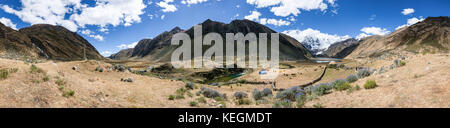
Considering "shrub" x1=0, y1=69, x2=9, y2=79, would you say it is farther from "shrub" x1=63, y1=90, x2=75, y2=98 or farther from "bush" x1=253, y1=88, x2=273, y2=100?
"bush" x1=253, y1=88, x2=273, y2=100

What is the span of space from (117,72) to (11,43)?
95313 mm

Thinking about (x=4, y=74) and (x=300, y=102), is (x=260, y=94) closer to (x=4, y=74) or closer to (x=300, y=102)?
(x=300, y=102)

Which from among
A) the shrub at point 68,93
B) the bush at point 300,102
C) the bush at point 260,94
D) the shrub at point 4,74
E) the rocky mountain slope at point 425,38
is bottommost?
the bush at point 260,94

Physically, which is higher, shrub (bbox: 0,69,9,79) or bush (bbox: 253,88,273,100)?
shrub (bbox: 0,69,9,79)

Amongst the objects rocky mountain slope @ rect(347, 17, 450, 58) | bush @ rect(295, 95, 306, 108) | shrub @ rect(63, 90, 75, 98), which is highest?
rocky mountain slope @ rect(347, 17, 450, 58)

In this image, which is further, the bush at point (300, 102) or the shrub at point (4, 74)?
the bush at point (300, 102)

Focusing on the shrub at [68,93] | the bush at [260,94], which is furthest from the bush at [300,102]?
the shrub at [68,93]

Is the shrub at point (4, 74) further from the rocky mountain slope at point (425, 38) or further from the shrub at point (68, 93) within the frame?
the rocky mountain slope at point (425, 38)

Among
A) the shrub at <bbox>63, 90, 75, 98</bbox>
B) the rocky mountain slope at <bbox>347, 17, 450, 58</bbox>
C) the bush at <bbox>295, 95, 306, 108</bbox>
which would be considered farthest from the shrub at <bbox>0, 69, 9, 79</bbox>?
the rocky mountain slope at <bbox>347, 17, 450, 58</bbox>

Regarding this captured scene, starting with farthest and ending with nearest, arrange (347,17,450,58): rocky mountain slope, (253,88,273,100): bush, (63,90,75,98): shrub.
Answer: (347,17,450,58): rocky mountain slope → (253,88,273,100): bush → (63,90,75,98): shrub

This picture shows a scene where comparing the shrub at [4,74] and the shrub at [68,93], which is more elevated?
the shrub at [4,74]

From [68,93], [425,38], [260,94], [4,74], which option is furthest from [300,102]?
[425,38]

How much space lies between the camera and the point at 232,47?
17438 cm
